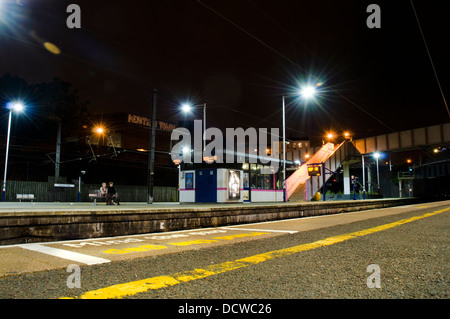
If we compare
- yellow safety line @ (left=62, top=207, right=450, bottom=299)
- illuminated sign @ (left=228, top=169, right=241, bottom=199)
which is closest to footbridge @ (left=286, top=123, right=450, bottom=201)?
illuminated sign @ (left=228, top=169, right=241, bottom=199)

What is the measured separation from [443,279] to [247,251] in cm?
277

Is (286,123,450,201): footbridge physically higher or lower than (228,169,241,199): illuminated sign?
higher

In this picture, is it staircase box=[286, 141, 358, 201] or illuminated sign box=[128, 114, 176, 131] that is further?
illuminated sign box=[128, 114, 176, 131]

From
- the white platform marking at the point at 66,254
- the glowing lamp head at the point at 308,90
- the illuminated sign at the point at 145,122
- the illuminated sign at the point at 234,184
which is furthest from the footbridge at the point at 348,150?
the illuminated sign at the point at 145,122

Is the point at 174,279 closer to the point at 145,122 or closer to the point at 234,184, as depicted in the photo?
the point at 234,184

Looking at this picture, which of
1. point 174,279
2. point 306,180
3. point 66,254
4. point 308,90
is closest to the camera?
point 174,279

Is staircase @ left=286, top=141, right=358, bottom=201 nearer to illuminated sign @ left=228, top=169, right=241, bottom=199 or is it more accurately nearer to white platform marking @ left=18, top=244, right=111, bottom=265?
illuminated sign @ left=228, top=169, right=241, bottom=199

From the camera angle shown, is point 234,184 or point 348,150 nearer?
point 234,184

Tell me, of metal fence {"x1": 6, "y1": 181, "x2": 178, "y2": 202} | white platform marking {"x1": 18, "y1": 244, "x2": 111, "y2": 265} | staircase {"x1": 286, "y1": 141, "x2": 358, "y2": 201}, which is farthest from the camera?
staircase {"x1": 286, "y1": 141, "x2": 358, "y2": 201}

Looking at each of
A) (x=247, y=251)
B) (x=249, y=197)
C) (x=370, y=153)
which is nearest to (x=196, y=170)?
(x=249, y=197)

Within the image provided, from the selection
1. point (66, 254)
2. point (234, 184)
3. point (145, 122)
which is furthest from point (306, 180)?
point (145, 122)

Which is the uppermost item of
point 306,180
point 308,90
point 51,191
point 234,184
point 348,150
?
point 308,90

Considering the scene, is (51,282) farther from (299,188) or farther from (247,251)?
(299,188)

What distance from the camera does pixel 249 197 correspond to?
77.0 ft
